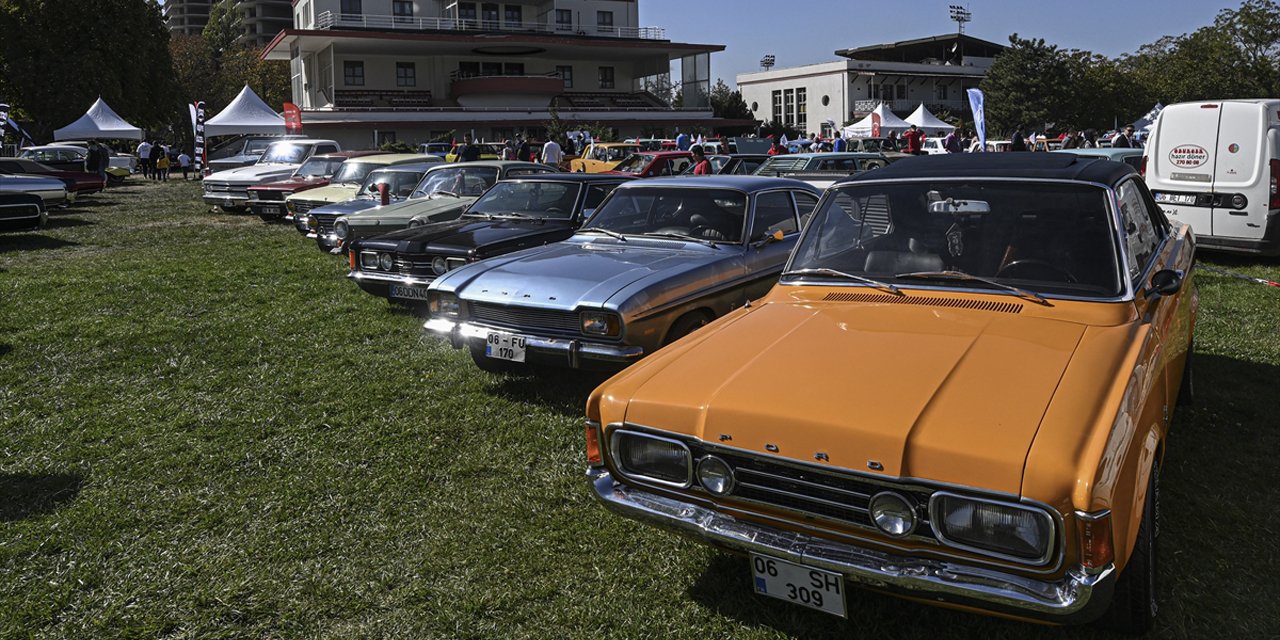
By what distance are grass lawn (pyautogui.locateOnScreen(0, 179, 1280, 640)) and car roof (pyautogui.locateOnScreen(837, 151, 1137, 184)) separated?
1.61 meters

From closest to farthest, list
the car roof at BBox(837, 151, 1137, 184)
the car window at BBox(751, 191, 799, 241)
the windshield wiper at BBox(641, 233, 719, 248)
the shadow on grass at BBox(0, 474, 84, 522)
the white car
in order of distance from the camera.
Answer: the car roof at BBox(837, 151, 1137, 184) < the shadow on grass at BBox(0, 474, 84, 522) < the windshield wiper at BBox(641, 233, 719, 248) < the car window at BBox(751, 191, 799, 241) < the white car

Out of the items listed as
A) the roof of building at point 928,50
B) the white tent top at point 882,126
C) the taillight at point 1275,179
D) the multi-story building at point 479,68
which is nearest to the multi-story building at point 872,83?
the roof of building at point 928,50

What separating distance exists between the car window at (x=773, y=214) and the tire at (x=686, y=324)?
0.91m

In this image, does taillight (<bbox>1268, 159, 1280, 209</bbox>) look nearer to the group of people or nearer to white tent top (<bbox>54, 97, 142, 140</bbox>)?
the group of people

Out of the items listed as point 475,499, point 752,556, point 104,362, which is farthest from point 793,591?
point 104,362

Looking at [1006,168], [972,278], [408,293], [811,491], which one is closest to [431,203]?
[408,293]

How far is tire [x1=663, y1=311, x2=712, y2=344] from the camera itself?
614cm

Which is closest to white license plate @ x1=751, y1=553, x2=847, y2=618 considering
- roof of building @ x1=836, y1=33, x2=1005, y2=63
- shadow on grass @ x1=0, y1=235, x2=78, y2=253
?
shadow on grass @ x1=0, y1=235, x2=78, y2=253

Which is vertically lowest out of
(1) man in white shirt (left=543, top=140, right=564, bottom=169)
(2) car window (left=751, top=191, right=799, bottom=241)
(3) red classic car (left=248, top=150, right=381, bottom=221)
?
(2) car window (left=751, top=191, right=799, bottom=241)

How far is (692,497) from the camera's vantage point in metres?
3.38

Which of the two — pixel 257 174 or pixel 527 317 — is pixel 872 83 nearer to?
pixel 257 174

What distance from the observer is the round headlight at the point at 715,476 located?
3.24 m

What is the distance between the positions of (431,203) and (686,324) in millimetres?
6089

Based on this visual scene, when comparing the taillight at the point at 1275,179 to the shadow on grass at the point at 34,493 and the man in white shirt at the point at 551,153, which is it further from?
the man in white shirt at the point at 551,153
